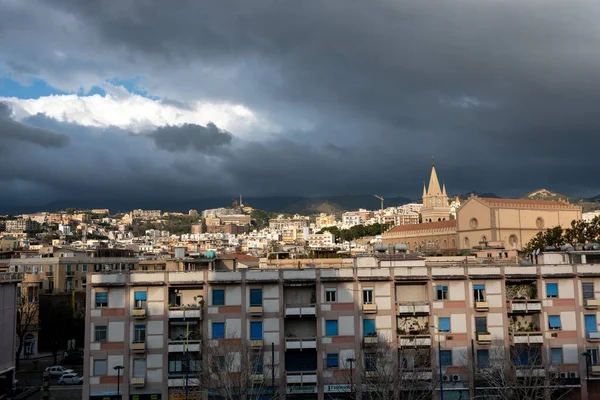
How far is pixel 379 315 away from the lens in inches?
1523

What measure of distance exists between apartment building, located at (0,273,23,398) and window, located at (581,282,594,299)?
Result: 37160 millimetres

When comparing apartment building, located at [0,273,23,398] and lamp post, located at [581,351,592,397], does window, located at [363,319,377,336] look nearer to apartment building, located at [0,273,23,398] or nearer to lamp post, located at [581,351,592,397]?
lamp post, located at [581,351,592,397]

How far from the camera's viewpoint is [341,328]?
38312mm

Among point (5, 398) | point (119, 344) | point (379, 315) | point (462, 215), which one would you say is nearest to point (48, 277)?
point (5, 398)

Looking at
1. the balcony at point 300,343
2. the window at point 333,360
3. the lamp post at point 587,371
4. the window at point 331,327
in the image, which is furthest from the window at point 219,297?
the lamp post at point 587,371

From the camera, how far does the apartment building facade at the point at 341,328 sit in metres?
37.3

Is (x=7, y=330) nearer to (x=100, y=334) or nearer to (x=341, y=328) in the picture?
(x=100, y=334)

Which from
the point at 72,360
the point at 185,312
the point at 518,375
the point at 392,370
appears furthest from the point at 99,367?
the point at 72,360

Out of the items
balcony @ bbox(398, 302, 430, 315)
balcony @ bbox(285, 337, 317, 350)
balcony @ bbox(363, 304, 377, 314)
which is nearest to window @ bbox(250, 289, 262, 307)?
balcony @ bbox(285, 337, 317, 350)

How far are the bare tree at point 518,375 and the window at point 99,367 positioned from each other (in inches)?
797

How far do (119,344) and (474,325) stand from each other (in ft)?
65.2

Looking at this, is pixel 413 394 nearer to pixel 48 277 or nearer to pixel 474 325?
pixel 474 325

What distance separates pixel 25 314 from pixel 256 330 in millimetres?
42368

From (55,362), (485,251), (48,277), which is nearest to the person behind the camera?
(55,362)
